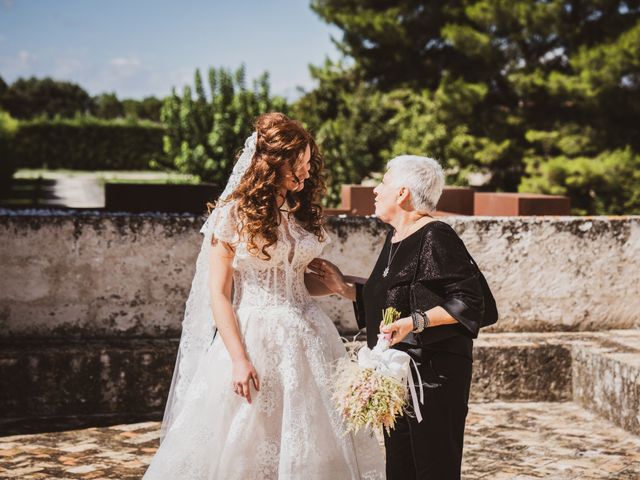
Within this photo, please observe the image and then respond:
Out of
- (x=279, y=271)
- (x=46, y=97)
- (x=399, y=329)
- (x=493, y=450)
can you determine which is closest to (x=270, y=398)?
A: (x=279, y=271)

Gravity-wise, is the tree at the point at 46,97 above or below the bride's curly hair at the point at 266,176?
above

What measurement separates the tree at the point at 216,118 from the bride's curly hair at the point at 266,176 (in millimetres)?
16169

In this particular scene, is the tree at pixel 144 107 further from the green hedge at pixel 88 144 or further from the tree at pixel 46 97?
the green hedge at pixel 88 144

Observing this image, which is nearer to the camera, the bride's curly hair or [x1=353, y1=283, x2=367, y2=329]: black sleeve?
the bride's curly hair

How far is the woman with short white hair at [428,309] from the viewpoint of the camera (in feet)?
10.2

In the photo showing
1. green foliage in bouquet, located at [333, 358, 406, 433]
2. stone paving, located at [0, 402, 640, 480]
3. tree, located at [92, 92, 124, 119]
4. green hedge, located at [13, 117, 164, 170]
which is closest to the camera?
green foliage in bouquet, located at [333, 358, 406, 433]

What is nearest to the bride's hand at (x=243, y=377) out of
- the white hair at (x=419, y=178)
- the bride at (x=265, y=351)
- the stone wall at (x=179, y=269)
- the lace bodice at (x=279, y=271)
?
the bride at (x=265, y=351)

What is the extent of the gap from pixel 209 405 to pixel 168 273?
287 centimetres

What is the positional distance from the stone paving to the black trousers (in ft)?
4.92

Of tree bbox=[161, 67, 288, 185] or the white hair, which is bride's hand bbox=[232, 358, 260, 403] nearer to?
the white hair

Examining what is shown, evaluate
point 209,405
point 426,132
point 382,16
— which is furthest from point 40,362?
point 382,16

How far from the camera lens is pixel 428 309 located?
3.12m

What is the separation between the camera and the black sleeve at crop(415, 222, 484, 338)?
10.1ft

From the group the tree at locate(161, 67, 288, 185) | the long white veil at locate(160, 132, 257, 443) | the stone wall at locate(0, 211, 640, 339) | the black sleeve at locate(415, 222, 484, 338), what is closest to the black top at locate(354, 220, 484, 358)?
the black sleeve at locate(415, 222, 484, 338)
